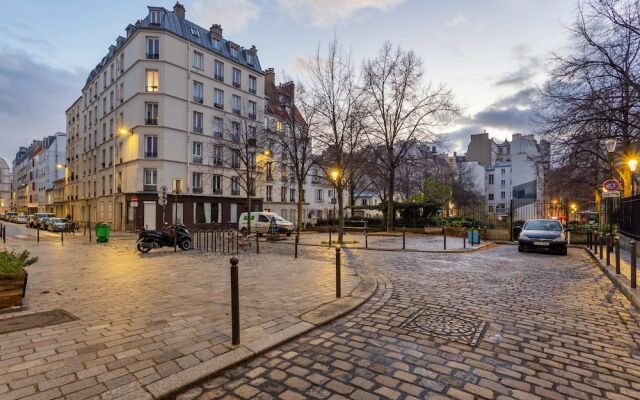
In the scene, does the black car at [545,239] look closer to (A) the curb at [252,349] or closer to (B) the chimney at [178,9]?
(A) the curb at [252,349]

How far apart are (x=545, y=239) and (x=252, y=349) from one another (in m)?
14.6

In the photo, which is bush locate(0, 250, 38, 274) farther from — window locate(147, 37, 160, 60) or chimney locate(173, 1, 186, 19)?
chimney locate(173, 1, 186, 19)

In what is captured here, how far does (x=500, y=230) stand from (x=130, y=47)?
3646 centimetres

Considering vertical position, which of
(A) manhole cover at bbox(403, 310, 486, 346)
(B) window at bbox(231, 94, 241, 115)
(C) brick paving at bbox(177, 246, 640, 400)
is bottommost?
(C) brick paving at bbox(177, 246, 640, 400)

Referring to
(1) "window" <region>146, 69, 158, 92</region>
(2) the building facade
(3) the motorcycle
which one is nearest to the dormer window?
(1) "window" <region>146, 69, 158, 92</region>

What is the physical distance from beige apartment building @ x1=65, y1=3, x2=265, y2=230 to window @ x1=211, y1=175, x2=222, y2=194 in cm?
11

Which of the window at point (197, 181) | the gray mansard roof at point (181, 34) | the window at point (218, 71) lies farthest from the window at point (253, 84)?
the window at point (197, 181)

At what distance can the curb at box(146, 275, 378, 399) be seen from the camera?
126 inches

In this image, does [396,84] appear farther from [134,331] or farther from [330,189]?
[330,189]

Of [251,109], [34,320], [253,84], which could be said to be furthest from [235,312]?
[253,84]

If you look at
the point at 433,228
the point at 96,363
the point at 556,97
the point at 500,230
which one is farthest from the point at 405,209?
the point at 96,363

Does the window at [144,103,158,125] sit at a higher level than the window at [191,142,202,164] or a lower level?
higher

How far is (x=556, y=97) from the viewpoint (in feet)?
45.6

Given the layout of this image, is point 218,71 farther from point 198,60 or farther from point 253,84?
point 253,84
